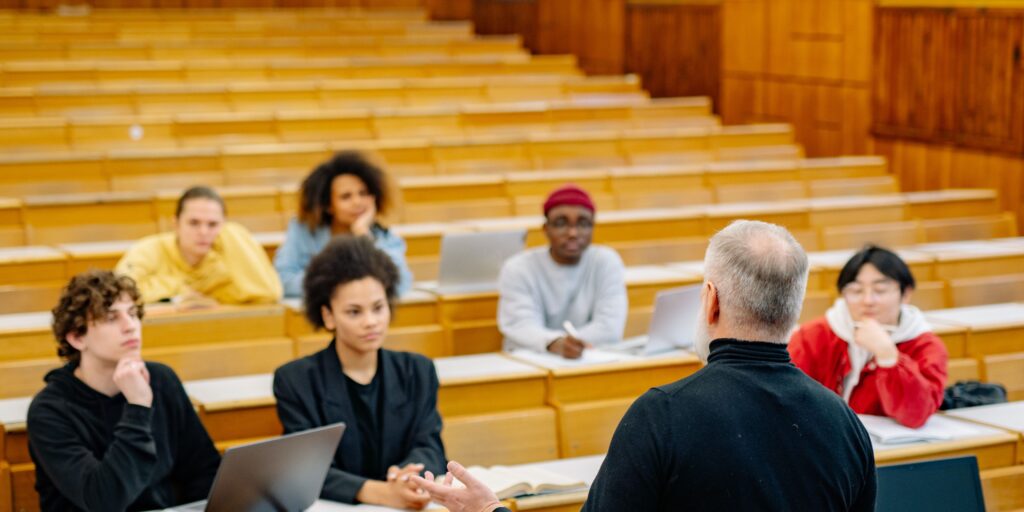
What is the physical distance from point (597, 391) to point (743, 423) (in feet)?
5.10

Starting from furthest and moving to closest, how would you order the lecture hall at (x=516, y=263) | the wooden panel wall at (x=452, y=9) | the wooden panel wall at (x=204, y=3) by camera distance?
the wooden panel wall at (x=452, y=9) → the wooden panel wall at (x=204, y=3) → the lecture hall at (x=516, y=263)

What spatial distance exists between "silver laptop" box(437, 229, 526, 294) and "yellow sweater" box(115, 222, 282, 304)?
16.4 inches

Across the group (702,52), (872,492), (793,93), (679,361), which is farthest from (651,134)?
(872,492)

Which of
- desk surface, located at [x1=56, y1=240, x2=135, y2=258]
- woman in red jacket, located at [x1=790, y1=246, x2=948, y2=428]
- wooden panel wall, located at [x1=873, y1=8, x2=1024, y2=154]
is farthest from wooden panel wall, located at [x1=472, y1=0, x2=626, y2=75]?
woman in red jacket, located at [x1=790, y1=246, x2=948, y2=428]

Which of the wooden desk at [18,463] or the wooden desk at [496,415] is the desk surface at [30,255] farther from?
the wooden desk at [496,415]

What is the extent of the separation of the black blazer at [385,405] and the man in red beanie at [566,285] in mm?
749

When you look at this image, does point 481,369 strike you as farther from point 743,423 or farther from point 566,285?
point 743,423

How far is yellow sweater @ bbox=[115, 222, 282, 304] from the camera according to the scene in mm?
2980

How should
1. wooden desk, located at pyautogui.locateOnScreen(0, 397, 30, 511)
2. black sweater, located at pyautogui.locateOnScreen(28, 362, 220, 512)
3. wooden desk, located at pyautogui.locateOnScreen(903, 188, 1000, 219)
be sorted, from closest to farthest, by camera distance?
black sweater, located at pyautogui.locateOnScreen(28, 362, 220, 512), wooden desk, located at pyautogui.locateOnScreen(0, 397, 30, 511), wooden desk, located at pyautogui.locateOnScreen(903, 188, 1000, 219)

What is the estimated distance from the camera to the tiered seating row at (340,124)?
175 inches

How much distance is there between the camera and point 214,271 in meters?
3.05

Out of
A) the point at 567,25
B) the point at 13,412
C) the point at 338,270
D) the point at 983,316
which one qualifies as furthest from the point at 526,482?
the point at 567,25

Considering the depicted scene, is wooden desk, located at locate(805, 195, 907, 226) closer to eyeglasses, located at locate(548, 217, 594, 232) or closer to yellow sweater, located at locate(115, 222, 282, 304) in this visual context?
eyeglasses, located at locate(548, 217, 594, 232)

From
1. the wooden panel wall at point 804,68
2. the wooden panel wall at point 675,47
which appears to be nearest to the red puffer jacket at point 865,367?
the wooden panel wall at point 804,68
